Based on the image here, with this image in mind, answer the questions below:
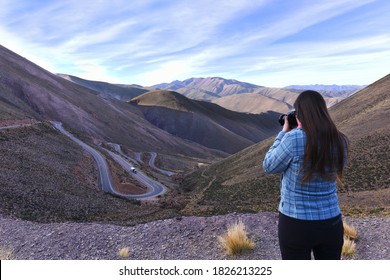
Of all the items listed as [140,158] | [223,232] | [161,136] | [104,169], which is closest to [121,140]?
[140,158]

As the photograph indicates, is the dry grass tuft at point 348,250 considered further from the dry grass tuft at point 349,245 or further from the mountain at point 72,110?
the mountain at point 72,110

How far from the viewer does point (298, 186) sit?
146 inches

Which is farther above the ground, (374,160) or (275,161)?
(275,161)

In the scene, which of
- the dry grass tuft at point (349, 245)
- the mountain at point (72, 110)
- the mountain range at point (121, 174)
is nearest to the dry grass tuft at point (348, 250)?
the dry grass tuft at point (349, 245)

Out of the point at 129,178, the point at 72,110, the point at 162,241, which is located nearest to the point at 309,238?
the point at 162,241

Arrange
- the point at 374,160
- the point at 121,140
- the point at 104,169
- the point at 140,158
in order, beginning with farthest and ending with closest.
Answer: the point at 121,140 → the point at 140,158 → the point at 104,169 → the point at 374,160

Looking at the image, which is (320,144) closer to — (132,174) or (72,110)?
(132,174)

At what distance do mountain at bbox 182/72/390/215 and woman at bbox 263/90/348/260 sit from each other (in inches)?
669

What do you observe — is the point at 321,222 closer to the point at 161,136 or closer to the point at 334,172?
the point at 334,172

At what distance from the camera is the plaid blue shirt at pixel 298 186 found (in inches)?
141

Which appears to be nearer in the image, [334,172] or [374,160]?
[334,172]

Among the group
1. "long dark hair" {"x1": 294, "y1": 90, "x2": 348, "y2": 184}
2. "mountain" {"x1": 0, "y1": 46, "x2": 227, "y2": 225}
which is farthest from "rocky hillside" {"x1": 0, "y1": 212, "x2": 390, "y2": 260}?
"mountain" {"x1": 0, "y1": 46, "x2": 227, "y2": 225}
